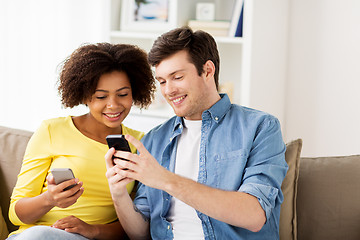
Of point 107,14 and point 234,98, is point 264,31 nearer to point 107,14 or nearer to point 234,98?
point 234,98

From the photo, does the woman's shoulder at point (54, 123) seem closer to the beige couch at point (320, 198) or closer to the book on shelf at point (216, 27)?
the beige couch at point (320, 198)

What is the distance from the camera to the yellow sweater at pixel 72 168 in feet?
5.57

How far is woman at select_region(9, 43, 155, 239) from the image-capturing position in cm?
168

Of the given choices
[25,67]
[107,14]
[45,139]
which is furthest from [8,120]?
[45,139]

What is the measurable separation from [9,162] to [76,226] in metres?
0.54

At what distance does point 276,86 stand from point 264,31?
0.35m

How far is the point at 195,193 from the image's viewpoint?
1.35m

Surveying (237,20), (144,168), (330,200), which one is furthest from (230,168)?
(237,20)

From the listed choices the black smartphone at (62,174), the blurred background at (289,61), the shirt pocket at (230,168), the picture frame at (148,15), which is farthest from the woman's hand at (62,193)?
the picture frame at (148,15)

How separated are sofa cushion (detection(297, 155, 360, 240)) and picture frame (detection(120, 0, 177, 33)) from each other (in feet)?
4.78

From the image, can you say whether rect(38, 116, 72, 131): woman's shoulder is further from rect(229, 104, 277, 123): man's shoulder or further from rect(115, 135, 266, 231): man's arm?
rect(229, 104, 277, 123): man's shoulder

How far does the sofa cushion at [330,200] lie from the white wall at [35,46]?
1731mm

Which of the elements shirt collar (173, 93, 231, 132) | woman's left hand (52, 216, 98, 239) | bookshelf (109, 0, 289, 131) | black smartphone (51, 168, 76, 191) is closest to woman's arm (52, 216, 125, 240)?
woman's left hand (52, 216, 98, 239)

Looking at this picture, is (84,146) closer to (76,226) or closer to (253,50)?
(76,226)
